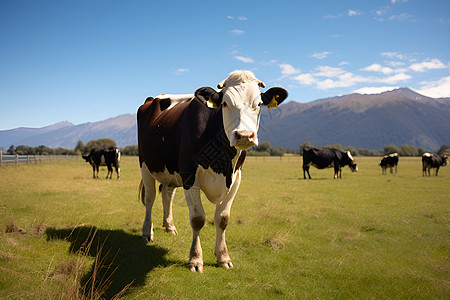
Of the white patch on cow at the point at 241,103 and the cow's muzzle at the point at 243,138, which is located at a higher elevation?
the white patch on cow at the point at 241,103

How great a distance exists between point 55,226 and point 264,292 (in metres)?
5.05

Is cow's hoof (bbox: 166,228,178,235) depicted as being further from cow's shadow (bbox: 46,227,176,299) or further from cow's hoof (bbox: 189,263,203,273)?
cow's hoof (bbox: 189,263,203,273)

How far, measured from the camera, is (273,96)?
4.32 m

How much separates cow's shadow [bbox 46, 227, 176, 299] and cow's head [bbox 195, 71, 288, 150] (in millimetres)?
2258

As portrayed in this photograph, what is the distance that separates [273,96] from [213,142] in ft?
3.83

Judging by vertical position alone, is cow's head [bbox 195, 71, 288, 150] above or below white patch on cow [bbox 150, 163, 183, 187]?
above

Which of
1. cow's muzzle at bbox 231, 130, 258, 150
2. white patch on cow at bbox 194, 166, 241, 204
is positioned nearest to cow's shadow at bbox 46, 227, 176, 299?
white patch on cow at bbox 194, 166, 241, 204

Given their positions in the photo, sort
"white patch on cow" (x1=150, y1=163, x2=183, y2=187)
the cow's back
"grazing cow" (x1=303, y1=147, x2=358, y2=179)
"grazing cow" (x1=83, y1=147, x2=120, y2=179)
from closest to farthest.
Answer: the cow's back
"white patch on cow" (x1=150, y1=163, x2=183, y2=187)
"grazing cow" (x1=83, y1=147, x2=120, y2=179)
"grazing cow" (x1=303, y1=147, x2=358, y2=179)

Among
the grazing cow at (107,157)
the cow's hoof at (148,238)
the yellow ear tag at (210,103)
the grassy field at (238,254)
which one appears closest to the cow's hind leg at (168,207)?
the grassy field at (238,254)

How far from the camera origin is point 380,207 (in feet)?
33.4

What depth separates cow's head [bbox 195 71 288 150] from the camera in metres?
3.59

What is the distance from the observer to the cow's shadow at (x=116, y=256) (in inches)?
150

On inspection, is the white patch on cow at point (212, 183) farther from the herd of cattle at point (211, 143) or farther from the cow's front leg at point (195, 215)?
the cow's front leg at point (195, 215)

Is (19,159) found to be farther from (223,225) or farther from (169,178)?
(223,225)
